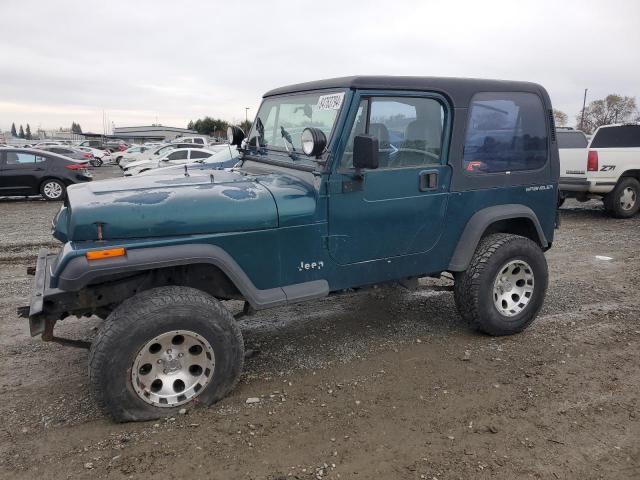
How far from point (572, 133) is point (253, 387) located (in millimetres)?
10739

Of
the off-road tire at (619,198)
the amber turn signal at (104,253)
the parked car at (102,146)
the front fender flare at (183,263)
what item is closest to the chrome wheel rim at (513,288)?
the front fender flare at (183,263)

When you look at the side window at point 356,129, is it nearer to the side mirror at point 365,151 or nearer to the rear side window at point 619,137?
the side mirror at point 365,151

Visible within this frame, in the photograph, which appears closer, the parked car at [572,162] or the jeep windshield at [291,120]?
the jeep windshield at [291,120]

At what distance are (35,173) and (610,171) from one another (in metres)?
13.8

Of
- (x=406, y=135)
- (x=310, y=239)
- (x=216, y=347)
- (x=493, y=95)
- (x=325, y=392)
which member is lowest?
(x=325, y=392)

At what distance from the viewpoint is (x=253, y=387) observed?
353 centimetres

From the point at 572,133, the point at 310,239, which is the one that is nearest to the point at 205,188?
the point at 310,239

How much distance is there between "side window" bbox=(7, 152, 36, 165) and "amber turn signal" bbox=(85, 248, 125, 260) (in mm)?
12029

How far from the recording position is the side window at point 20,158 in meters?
12.6

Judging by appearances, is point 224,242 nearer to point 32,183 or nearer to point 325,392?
point 325,392

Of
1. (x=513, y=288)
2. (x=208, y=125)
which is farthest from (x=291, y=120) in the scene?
(x=208, y=125)

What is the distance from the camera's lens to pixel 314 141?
11.0 feet

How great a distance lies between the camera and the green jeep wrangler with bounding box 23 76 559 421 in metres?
2.97

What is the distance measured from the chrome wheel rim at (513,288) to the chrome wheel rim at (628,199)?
288 inches
